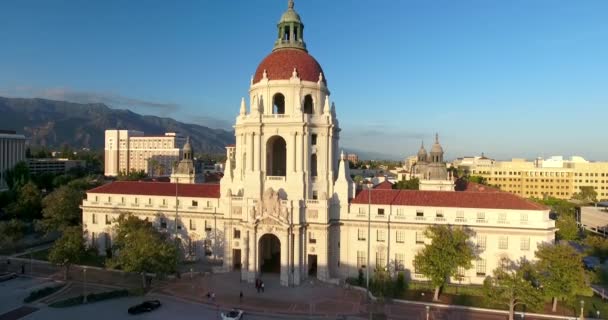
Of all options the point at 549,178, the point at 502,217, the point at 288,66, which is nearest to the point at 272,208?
the point at 288,66

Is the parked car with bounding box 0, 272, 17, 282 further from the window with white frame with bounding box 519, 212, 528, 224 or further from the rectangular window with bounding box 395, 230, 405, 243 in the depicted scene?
the window with white frame with bounding box 519, 212, 528, 224

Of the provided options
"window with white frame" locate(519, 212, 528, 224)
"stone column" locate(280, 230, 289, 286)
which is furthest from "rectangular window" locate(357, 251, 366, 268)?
"window with white frame" locate(519, 212, 528, 224)

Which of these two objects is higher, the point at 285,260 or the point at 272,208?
the point at 272,208

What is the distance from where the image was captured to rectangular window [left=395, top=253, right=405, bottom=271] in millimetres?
54938

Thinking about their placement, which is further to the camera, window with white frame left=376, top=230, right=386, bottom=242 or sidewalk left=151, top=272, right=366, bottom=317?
window with white frame left=376, top=230, right=386, bottom=242

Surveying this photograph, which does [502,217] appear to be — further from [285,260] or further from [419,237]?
[285,260]

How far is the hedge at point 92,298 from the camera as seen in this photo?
149ft

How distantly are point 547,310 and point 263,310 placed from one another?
3176cm

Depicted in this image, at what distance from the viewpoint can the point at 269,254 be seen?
65000mm

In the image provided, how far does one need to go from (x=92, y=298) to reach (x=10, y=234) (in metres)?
27.4

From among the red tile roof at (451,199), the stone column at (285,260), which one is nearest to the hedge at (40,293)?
the stone column at (285,260)

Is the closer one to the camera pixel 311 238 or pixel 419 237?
pixel 419 237

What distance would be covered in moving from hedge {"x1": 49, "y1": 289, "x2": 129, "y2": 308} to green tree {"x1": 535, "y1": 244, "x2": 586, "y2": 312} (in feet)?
159

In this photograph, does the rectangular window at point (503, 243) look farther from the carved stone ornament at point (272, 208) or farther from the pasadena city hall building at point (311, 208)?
the carved stone ornament at point (272, 208)
